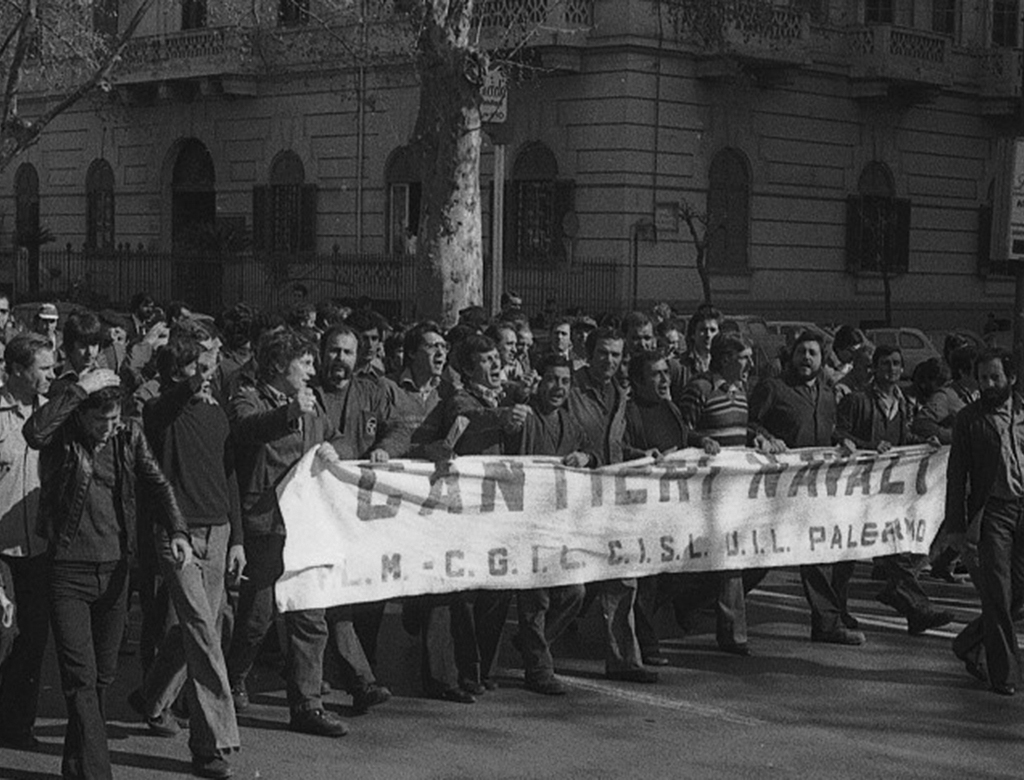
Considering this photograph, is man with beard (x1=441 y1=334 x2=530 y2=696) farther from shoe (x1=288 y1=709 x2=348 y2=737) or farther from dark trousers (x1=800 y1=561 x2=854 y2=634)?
dark trousers (x1=800 y1=561 x2=854 y2=634)

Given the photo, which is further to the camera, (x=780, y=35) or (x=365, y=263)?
(x=365, y=263)

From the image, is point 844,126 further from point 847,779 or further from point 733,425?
point 847,779

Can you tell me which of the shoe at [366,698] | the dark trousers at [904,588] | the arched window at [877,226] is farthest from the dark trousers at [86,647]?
the arched window at [877,226]

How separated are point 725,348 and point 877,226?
25.8 m

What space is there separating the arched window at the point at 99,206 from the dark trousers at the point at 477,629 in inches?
1290

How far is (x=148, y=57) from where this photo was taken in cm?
3869

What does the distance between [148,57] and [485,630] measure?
31175 mm

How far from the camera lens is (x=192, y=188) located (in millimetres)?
39625

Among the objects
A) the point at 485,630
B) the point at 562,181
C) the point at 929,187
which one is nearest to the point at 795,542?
the point at 485,630

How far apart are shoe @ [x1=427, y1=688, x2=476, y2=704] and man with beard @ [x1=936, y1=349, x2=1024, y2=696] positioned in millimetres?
2588

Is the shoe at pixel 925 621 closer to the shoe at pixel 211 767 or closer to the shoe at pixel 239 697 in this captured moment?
the shoe at pixel 239 697

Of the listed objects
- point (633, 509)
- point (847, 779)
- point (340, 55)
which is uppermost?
point (340, 55)

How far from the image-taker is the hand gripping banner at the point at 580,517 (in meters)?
8.76

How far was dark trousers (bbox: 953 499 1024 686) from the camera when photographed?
942 centimetres
